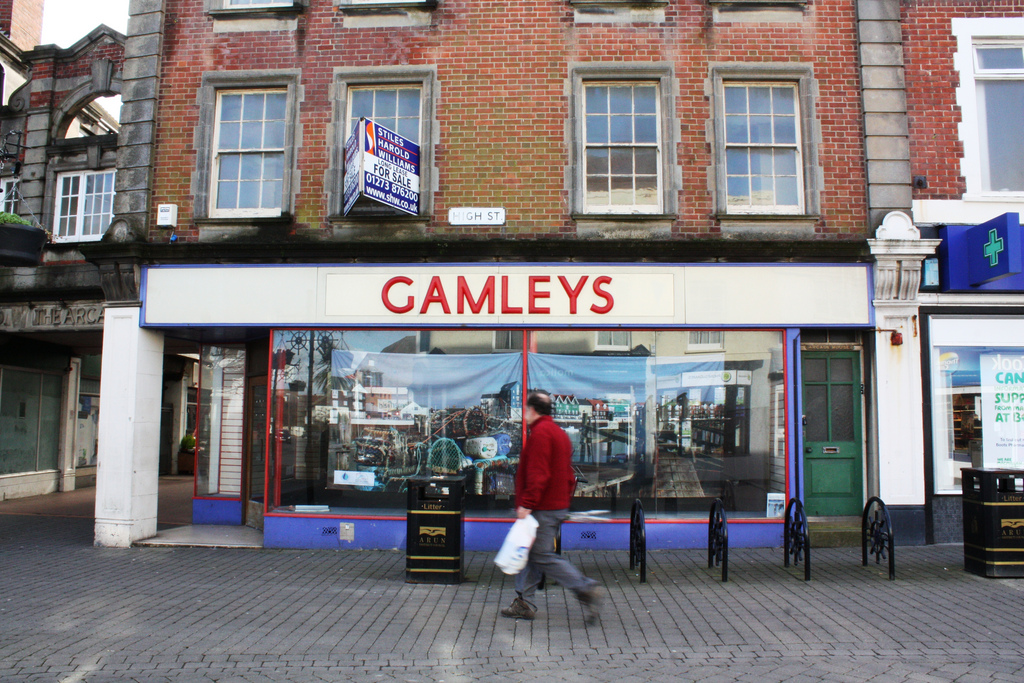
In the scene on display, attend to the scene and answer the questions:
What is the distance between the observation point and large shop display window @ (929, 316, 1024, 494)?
912cm

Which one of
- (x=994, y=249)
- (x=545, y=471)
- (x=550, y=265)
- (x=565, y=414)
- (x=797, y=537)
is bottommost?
(x=797, y=537)

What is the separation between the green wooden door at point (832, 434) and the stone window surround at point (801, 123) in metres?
2.08

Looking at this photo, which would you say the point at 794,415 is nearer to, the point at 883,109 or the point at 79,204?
the point at 883,109

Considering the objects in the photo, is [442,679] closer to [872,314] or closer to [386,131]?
[386,131]

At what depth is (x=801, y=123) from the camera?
9.55 m

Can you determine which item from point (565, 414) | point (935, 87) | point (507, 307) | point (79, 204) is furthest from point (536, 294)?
point (79, 204)

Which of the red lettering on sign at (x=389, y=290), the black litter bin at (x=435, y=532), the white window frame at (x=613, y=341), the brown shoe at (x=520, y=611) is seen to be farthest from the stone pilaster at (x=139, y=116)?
the brown shoe at (x=520, y=611)

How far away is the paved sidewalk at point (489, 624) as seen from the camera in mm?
4766

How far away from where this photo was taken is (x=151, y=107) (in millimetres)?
9914

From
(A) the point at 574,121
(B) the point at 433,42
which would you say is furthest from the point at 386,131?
(A) the point at 574,121

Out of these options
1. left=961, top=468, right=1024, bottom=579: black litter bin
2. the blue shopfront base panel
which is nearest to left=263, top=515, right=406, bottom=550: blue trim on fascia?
the blue shopfront base panel

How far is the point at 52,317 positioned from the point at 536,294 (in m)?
8.15

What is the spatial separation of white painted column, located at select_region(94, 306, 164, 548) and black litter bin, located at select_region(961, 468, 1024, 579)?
1023 centimetres

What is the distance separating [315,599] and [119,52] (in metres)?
11.7
